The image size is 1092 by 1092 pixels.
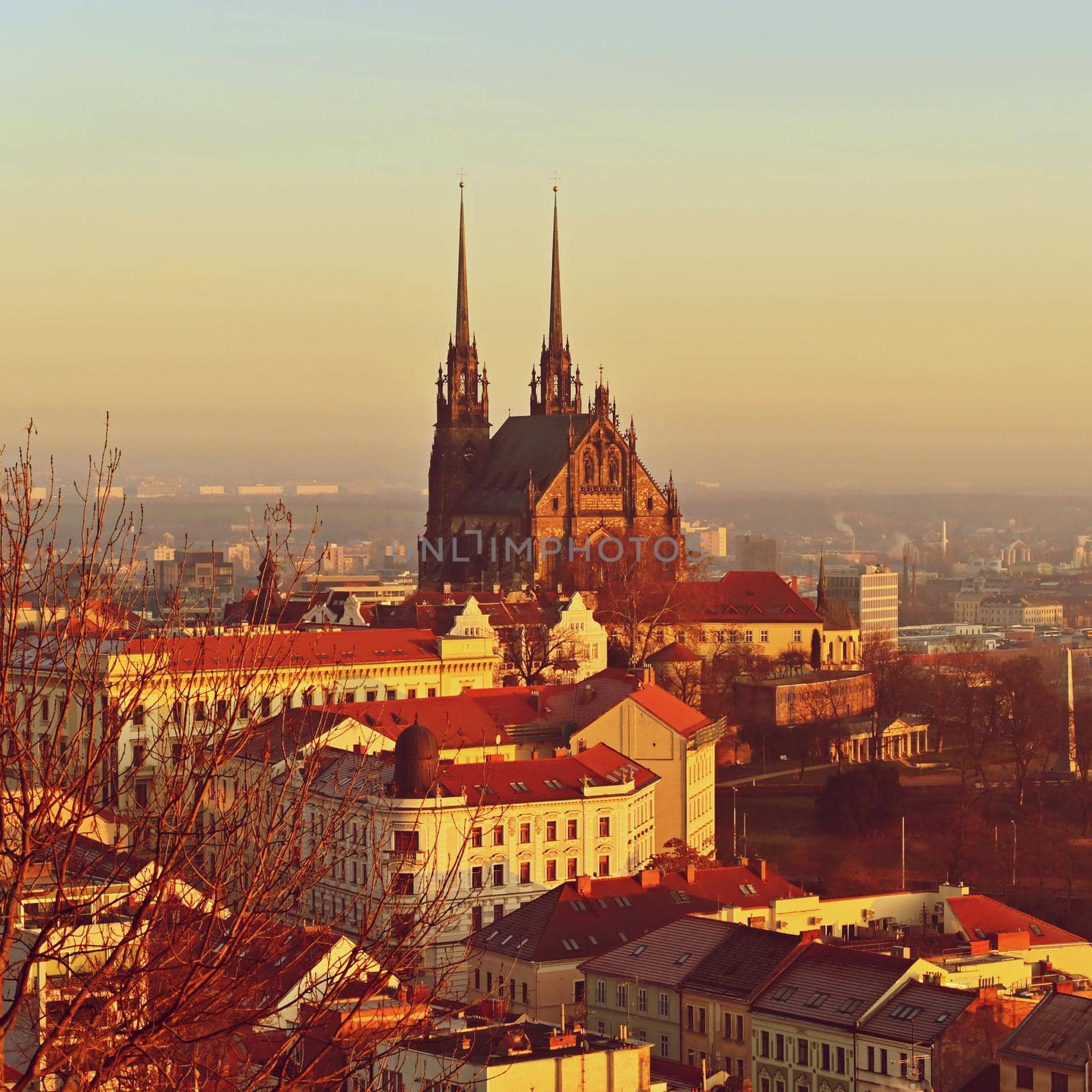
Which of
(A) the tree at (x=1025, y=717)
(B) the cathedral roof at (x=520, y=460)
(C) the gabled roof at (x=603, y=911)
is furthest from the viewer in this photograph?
(B) the cathedral roof at (x=520, y=460)

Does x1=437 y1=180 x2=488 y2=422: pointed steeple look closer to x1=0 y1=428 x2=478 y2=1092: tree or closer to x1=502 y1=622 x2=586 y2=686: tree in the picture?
x1=502 y1=622 x2=586 y2=686: tree

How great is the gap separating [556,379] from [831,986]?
10576 cm

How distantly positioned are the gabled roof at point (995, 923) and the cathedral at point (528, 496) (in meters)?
66.2

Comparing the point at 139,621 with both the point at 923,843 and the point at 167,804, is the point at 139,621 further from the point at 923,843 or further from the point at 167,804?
the point at 923,843

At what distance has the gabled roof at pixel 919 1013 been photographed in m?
51.2

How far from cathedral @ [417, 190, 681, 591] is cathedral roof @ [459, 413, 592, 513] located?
79 millimetres

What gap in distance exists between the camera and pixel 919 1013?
5200cm

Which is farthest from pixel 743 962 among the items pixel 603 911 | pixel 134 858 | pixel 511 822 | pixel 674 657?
pixel 674 657

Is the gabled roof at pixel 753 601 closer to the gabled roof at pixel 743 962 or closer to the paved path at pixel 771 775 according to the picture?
the paved path at pixel 771 775

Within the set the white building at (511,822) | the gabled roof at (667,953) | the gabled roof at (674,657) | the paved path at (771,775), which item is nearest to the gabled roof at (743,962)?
the gabled roof at (667,953)

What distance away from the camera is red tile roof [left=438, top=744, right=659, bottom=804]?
73.7 metres

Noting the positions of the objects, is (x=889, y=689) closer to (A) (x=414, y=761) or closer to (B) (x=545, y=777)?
(B) (x=545, y=777)

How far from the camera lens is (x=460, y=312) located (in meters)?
154

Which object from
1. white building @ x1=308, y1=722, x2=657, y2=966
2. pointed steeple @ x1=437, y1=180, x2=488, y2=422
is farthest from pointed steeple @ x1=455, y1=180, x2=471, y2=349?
white building @ x1=308, y1=722, x2=657, y2=966
